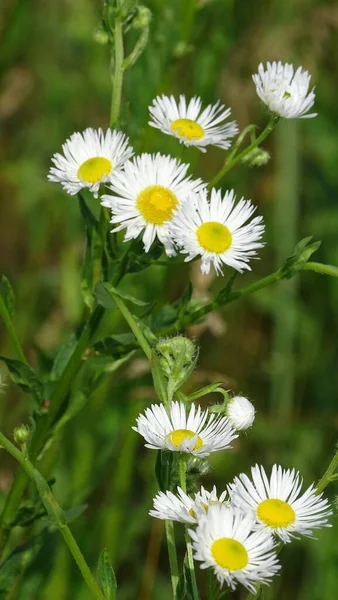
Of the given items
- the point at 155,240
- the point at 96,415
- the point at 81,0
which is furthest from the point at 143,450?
the point at 81,0

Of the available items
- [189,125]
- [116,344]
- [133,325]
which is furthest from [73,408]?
[189,125]

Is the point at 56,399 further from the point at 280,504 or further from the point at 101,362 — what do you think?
the point at 280,504

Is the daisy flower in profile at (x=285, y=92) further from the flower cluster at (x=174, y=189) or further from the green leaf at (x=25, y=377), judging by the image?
the green leaf at (x=25, y=377)

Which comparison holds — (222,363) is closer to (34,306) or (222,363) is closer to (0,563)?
(34,306)

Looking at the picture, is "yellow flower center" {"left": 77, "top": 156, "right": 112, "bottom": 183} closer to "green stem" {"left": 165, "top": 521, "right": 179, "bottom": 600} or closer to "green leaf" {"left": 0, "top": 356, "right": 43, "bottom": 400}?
"green leaf" {"left": 0, "top": 356, "right": 43, "bottom": 400}

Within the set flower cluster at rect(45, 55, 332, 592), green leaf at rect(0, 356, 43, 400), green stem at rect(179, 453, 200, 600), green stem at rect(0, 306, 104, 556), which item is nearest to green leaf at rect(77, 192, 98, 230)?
flower cluster at rect(45, 55, 332, 592)

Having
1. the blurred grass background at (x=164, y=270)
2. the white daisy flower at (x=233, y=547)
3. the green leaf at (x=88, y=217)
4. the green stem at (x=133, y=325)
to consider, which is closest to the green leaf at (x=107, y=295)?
the green stem at (x=133, y=325)

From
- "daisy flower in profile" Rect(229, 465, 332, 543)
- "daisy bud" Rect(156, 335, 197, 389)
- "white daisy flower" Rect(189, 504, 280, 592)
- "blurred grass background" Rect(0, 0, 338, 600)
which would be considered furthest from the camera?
"blurred grass background" Rect(0, 0, 338, 600)
